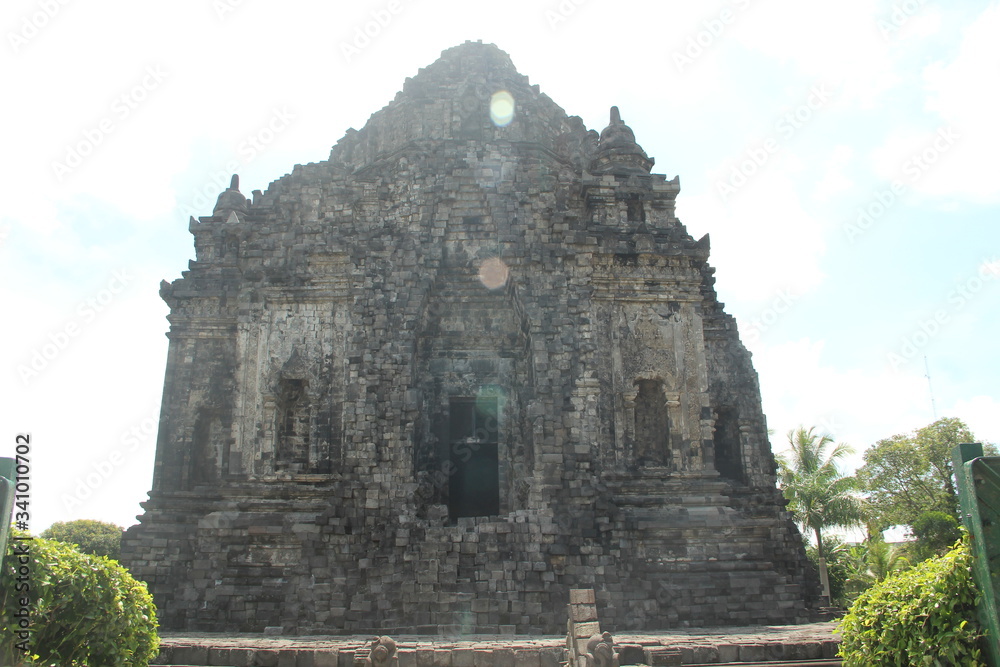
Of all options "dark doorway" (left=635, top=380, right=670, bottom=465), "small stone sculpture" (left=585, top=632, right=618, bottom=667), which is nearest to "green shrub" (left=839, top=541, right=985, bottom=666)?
"small stone sculpture" (left=585, top=632, right=618, bottom=667)

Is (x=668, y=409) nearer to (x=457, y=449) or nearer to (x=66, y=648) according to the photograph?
(x=457, y=449)

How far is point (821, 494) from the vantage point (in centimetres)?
3269

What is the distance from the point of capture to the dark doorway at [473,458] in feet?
50.5

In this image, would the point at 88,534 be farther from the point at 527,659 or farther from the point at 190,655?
the point at 527,659

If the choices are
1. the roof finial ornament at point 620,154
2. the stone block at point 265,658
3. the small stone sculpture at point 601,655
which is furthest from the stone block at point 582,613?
the roof finial ornament at point 620,154

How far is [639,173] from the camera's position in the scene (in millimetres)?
18281

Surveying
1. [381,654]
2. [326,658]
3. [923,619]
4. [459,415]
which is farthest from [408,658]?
[459,415]

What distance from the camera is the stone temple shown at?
13.1 meters

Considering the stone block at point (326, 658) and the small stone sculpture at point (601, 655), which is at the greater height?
the small stone sculpture at point (601, 655)

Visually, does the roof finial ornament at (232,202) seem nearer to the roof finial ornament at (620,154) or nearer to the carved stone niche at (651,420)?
the roof finial ornament at (620,154)

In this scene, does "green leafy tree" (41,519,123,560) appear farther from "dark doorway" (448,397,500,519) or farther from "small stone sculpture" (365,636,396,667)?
"small stone sculpture" (365,636,396,667)

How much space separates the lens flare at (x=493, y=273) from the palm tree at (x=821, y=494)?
74.1 ft

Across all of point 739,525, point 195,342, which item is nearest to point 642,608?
point 739,525

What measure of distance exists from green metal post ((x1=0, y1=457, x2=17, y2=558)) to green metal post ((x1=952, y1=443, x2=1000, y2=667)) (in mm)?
6448
